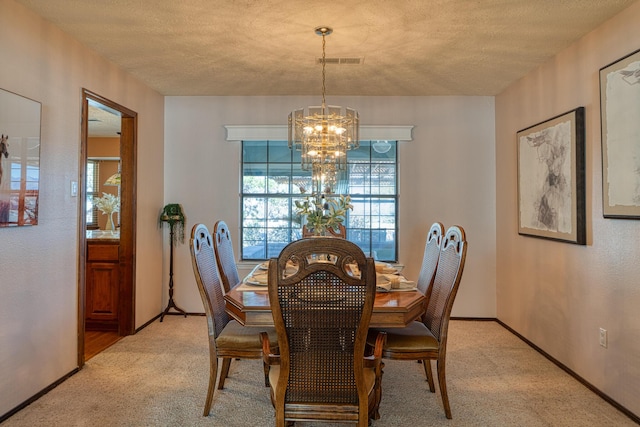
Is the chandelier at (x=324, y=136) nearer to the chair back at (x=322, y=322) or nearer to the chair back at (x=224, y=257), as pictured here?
the chair back at (x=224, y=257)

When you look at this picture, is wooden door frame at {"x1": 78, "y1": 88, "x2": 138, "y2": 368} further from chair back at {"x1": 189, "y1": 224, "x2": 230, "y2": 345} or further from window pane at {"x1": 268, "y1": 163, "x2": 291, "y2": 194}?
chair back at {"x1": 189, "y1": 224, "x2": 230, "y2": 345}

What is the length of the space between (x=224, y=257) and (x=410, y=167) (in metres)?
2.51

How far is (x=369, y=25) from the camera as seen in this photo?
2.82 metres

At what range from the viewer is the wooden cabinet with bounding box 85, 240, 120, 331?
13.1 ft

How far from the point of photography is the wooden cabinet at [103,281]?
13.1ft

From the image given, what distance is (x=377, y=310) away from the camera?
6.70 ft

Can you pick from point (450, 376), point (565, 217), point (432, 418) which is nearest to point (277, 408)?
point (432, 418)

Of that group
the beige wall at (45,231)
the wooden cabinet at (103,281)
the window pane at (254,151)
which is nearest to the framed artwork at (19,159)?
the beige wall at (45,231)

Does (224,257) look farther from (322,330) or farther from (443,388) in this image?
(443,388)

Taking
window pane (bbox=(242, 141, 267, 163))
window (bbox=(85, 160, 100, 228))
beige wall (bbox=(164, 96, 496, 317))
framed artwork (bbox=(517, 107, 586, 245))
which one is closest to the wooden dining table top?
framed artwork (bbox=(517, 107, 586, 245))

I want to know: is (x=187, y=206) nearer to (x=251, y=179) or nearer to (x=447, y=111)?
(x=251, y=179)

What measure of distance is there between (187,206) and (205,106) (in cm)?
118

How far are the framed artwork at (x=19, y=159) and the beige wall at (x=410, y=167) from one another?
2.06 meters

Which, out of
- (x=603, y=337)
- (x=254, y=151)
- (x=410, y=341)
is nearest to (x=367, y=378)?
(x=410, y=341)
